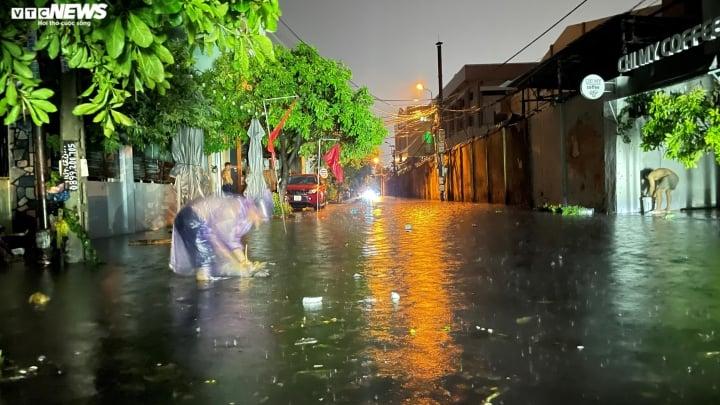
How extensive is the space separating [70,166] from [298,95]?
14.0 metres

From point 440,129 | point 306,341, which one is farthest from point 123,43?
point 440,129

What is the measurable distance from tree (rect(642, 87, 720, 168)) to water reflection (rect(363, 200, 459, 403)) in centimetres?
813

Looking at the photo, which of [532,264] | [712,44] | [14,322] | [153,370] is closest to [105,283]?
[14,322]

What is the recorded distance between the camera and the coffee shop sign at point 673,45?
1309 cm

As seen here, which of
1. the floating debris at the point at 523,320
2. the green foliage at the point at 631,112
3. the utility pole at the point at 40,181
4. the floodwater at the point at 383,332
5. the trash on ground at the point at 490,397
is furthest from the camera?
Answer: the green foliage at the point at 631,112

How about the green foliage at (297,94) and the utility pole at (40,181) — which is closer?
the utility pole at (40,181)

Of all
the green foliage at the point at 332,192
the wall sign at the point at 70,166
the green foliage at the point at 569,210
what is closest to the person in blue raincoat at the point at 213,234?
the wall sign at the point at 70,166

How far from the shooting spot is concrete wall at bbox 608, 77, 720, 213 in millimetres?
17547

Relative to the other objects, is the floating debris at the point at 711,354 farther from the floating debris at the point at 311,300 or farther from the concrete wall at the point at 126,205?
the concrete wall at the point at 126,205

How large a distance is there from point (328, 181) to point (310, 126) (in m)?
18.8

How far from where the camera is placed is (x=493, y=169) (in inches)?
1268

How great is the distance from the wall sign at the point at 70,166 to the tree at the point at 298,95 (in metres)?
10.0

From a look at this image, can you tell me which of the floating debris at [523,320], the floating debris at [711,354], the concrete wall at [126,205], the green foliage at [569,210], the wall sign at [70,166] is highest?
the wall sign at [70,166]

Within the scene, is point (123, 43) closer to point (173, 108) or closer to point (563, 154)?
point (173, 108)
